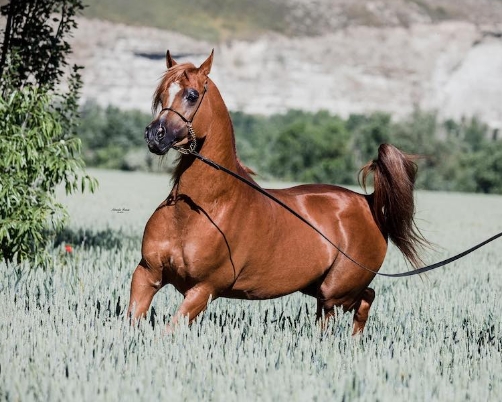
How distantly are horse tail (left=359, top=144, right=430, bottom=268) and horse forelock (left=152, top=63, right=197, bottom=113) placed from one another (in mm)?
2141

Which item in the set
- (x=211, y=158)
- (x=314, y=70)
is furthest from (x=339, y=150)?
(x=314, y=70)

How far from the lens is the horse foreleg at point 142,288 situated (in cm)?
492

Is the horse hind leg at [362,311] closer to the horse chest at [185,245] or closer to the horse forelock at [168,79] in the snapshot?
the horse chest at [185,245]

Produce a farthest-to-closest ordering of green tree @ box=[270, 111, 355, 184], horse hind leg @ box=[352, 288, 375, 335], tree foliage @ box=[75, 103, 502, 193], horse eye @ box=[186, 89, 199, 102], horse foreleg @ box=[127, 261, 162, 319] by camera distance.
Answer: green tree @ box=[270, 111, 355, 184] → tree foliage @ box=[75, 103, 502, 193] → horse hind leg @ box=[352, 288, 375, 335] → horse foreleg @ box=[127, 261, 162, 319] → horse eye @ box=[186, 89, 199, 102]

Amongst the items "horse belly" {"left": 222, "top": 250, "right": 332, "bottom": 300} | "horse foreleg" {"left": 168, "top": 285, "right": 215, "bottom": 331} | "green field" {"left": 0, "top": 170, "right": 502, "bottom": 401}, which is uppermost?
"horse belly" {"left": 222, "top": 250, "right": 332, "bottom": 300}

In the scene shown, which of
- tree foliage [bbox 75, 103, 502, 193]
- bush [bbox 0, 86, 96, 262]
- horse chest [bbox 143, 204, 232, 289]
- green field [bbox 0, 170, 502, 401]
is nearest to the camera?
green field [bbox 0, 170, 502, 401]

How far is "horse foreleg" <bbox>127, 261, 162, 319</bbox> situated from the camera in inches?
194

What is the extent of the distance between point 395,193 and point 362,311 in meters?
1.00

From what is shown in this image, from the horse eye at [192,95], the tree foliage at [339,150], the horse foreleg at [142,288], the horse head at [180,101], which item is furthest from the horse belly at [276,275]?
the tree foliage at [339,150]

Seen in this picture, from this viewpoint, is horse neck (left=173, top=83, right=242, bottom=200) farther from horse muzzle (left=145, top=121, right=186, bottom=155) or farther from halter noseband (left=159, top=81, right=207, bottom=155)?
horse muzzle (left=145, top=121, right=186, bottom=155)

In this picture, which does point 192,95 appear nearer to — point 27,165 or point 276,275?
point 276,275

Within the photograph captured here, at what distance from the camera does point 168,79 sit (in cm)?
469

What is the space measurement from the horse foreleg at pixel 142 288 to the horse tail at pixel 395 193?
2173mm

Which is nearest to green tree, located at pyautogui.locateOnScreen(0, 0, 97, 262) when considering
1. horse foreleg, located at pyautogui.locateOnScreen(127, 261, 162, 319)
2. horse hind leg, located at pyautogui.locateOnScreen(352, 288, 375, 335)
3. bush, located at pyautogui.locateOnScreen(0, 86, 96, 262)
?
bush, located at pyautogui.locateOnScreen(0, 86, 96, 262)
